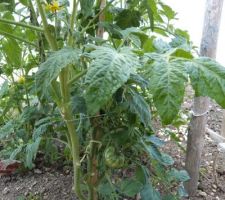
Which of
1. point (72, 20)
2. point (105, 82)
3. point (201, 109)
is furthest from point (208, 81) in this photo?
point (201, 109)

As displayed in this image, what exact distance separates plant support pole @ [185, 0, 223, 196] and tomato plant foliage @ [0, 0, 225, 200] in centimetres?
9

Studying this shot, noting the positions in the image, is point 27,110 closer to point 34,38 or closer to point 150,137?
point 34,38

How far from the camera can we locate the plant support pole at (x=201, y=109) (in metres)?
1.35

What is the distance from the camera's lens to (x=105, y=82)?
1.96ft

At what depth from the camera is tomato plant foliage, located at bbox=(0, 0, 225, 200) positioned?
62 cm

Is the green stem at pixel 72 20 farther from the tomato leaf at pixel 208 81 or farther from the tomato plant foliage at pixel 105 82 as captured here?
the tomato leaf at pixel 208 81

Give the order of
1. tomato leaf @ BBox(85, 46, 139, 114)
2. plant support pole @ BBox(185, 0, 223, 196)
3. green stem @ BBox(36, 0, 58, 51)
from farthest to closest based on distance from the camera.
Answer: plant support pole @ BBox(185, 0, 223, 196), green stem @ BBox(36, 0, 58, 51), tomato leaf @ BBox(85, 46, 139, 114)

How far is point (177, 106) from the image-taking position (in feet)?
1.97

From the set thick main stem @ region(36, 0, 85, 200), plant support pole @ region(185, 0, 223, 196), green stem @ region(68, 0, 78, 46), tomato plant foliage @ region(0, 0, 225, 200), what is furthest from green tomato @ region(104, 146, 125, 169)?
plant support pole @ region(185, 0, 223, 196)

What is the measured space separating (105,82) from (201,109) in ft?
2.89

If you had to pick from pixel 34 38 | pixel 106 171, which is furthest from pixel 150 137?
pixel 34 38

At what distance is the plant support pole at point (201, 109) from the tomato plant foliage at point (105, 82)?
0.31ft

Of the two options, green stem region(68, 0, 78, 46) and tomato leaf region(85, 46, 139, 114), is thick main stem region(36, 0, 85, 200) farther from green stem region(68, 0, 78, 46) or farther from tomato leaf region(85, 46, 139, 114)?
tomato leaf region(85, 46, 139, 114)

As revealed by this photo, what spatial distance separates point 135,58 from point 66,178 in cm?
100
